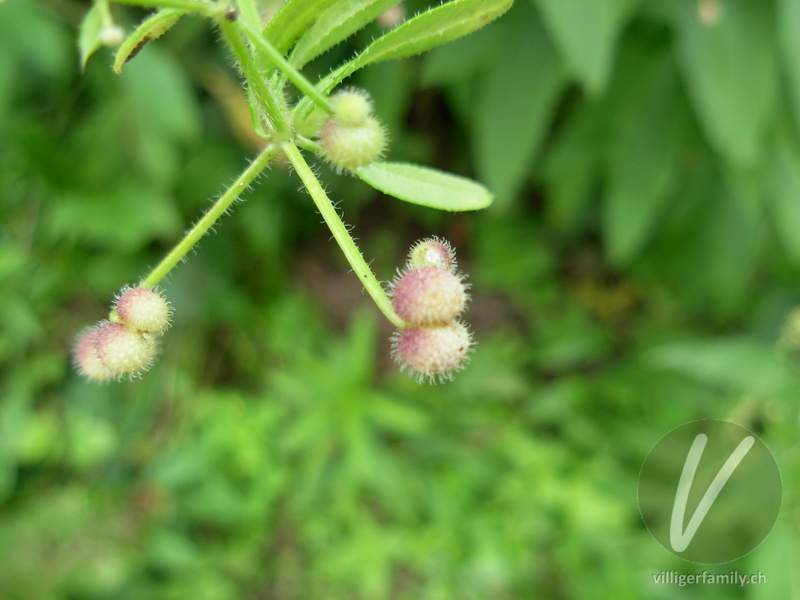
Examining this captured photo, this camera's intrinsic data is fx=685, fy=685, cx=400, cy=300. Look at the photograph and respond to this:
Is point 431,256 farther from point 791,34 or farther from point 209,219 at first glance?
point 791,34

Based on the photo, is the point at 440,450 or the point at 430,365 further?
the point at 440,450

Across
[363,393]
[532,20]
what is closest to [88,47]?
[532,20]

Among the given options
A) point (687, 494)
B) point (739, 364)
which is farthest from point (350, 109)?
point (687, 494)

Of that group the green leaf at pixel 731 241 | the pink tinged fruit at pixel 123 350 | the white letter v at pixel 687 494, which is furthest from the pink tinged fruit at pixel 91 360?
the white letter v at pixel 687 494

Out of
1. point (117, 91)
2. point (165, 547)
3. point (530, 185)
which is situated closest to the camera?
point (117, 91)

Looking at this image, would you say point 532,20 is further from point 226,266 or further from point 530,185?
point 226,266

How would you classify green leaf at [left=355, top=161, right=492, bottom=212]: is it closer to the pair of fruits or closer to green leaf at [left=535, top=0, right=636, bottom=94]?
the pair of fruits
